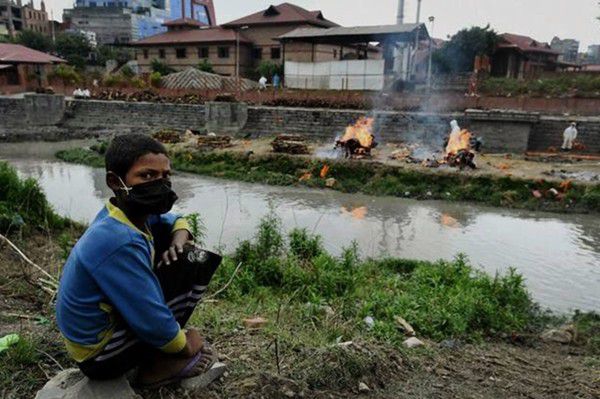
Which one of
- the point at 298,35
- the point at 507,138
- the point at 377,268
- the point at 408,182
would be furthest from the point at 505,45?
the point at 377,268

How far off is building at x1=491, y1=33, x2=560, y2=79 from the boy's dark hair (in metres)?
36.2

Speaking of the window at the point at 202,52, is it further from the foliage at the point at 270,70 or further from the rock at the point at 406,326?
the rock at the point at 406,326

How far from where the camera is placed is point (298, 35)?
30203 millimetres

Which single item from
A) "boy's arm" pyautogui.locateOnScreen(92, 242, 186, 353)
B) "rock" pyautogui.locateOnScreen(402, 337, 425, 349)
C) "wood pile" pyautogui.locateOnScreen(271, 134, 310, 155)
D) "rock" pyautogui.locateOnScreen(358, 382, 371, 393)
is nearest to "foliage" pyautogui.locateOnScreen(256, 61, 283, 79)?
"wood pile" pyautogui.locateOnScreen(271, 134, 310, 155)

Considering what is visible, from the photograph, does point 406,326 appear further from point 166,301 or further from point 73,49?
point 73,49

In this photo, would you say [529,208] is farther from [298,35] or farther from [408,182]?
[298,35]

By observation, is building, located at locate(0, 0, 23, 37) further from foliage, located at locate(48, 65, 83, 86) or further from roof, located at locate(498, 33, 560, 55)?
roof, located at locate(498, 33, 560, 55)

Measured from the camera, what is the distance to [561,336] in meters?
5.40

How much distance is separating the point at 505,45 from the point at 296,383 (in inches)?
1458

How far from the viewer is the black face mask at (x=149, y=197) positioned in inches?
90.1

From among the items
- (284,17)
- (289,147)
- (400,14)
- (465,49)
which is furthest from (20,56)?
(465,49)

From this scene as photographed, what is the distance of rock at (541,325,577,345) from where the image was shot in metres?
5.34

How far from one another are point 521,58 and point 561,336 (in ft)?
123

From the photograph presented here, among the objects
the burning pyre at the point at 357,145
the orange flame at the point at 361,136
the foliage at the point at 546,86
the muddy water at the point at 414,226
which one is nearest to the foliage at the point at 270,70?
the foliage at the point at 546,86
